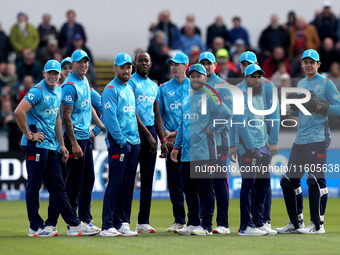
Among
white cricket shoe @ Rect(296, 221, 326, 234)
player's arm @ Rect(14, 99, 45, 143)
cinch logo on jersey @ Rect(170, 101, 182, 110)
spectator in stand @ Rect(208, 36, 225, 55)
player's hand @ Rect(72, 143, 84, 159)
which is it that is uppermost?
spectator in stand @ Rect(208, 36, 225, 55)

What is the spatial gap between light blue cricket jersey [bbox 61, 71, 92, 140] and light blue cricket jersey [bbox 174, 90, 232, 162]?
55.5 inches

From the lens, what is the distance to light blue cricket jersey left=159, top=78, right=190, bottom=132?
13008 millimetres

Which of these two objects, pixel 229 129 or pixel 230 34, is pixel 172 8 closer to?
pixel 230 34

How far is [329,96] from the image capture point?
12641 mm

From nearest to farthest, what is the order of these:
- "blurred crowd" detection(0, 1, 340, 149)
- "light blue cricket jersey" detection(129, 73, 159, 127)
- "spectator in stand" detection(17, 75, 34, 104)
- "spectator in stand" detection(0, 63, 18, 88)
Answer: "light blue cricket jersey" detection(129, 73, 159, 127) → "spectator in stand" detection(17, 75, 34, 104) → "blurred crowd" detection(0, 1, 340, 149) → "spectator in stand" detection(0, 63, 18, 88)

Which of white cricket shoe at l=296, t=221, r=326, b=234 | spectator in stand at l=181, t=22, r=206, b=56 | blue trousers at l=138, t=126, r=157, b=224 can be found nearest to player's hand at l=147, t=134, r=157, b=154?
blue trousers at l=138, t=126, r=157, b=224

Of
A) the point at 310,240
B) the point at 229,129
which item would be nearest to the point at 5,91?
the point at 229,129

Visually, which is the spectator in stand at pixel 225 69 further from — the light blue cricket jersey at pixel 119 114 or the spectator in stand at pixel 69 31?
the light blue cricket jersey at pixel 119 114

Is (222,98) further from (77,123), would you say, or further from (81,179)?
→ (81,179)

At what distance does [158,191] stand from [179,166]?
728 cm

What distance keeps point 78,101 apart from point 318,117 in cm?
360

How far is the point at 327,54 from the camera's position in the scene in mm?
23797

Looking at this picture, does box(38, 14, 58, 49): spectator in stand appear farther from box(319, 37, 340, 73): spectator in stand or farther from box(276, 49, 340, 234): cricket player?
box(276, 49, 340, 234): cricket player

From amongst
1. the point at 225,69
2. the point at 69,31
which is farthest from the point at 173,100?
the point at 69,31
